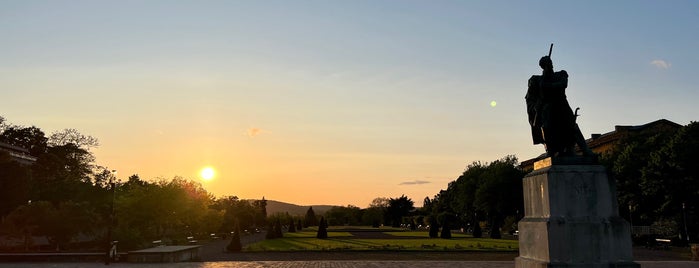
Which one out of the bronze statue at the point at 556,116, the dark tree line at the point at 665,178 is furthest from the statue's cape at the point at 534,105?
the dark tree line at the point at 665,178

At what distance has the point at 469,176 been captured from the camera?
77.0m

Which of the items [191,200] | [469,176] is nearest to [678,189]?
[469,176]

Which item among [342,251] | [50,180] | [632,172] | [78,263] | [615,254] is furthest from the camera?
[50,180]

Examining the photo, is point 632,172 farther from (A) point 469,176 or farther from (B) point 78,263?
(B) point 78,263

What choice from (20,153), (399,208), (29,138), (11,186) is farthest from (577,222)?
(399,208)

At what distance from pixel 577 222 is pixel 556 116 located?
2160 mm

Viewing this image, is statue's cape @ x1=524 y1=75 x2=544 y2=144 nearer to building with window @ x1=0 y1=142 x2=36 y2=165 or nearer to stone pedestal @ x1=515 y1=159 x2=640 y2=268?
stone pedestal @ x1=515 y1=159 x2=640 y2=268

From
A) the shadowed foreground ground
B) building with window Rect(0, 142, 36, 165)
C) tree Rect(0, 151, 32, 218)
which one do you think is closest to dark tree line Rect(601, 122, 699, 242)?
the shadowed foreground ground

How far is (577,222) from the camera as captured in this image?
9.62 meters

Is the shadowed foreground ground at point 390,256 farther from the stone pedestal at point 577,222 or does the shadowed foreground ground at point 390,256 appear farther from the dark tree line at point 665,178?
the stone pedestal at point 577,222

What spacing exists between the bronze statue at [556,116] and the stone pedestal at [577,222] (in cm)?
41

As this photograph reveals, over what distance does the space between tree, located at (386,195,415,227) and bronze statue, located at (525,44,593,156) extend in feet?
402

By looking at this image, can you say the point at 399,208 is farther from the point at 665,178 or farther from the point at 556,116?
the point at 556,116

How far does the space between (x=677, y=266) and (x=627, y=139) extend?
40429mm
